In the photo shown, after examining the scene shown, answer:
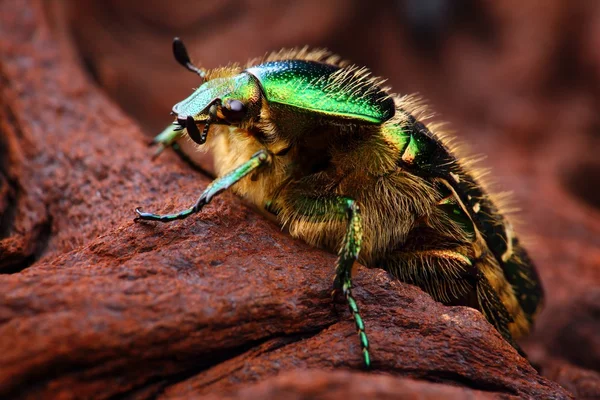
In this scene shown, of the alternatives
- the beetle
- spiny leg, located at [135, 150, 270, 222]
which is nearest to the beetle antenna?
the beetle

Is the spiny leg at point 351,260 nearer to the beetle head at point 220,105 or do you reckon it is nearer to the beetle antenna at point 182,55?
the beetle head at point 220,105

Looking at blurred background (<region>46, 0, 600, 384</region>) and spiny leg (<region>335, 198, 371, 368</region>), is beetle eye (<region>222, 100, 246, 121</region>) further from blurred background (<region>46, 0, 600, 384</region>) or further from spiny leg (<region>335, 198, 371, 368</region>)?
blurred background (<region>46, 0, 600, 384</region>)

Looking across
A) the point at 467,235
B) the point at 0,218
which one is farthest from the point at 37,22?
the point at 467,235

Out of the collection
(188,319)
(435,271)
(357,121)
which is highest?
(357,121)

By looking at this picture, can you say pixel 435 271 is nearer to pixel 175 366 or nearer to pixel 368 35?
pixel 175 366

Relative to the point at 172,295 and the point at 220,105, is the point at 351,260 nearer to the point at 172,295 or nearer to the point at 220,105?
the point at 172,295

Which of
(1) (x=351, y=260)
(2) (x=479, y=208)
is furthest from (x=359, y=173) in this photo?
(2) (x=479, y=208)
